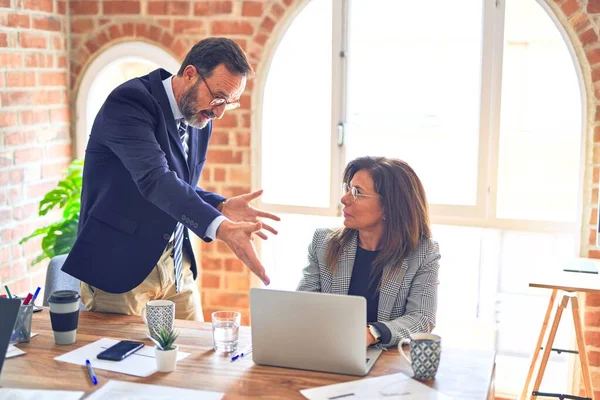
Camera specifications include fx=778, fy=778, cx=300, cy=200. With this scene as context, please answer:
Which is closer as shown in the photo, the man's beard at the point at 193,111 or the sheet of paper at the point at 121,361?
the sheet of paper at the point at 121,361

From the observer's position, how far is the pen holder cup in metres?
2.13

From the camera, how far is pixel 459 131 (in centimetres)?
372

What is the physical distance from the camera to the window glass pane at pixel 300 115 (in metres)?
3.90

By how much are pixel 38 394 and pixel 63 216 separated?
2.14 meters

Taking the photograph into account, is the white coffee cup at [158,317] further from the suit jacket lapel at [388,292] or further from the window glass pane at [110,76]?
the window glass pane at [110,76]

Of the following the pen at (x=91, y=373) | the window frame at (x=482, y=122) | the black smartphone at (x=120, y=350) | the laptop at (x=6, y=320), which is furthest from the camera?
the window frame at (x=482, y=122)

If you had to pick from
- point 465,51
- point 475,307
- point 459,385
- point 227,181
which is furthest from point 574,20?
point 459,385

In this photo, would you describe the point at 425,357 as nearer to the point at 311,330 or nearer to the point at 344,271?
the point at 311,330

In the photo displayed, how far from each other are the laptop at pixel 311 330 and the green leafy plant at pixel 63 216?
6.81 ft

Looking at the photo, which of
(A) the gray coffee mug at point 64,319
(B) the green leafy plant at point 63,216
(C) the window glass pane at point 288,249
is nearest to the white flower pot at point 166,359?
(A) the gray coffee mug at point 64,319

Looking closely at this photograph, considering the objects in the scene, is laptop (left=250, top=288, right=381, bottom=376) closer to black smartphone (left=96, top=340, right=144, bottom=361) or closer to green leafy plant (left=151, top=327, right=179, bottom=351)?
green leafy plant (left=151, top=327, right=179, bottom=351)

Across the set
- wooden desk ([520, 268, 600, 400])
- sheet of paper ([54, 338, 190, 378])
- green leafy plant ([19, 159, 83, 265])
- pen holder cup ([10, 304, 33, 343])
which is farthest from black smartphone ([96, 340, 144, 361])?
green leafy plant ([19, 159, 83, 265])

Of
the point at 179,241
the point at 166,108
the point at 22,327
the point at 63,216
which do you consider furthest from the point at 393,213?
the point at 63,216

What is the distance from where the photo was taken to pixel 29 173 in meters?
3.86
